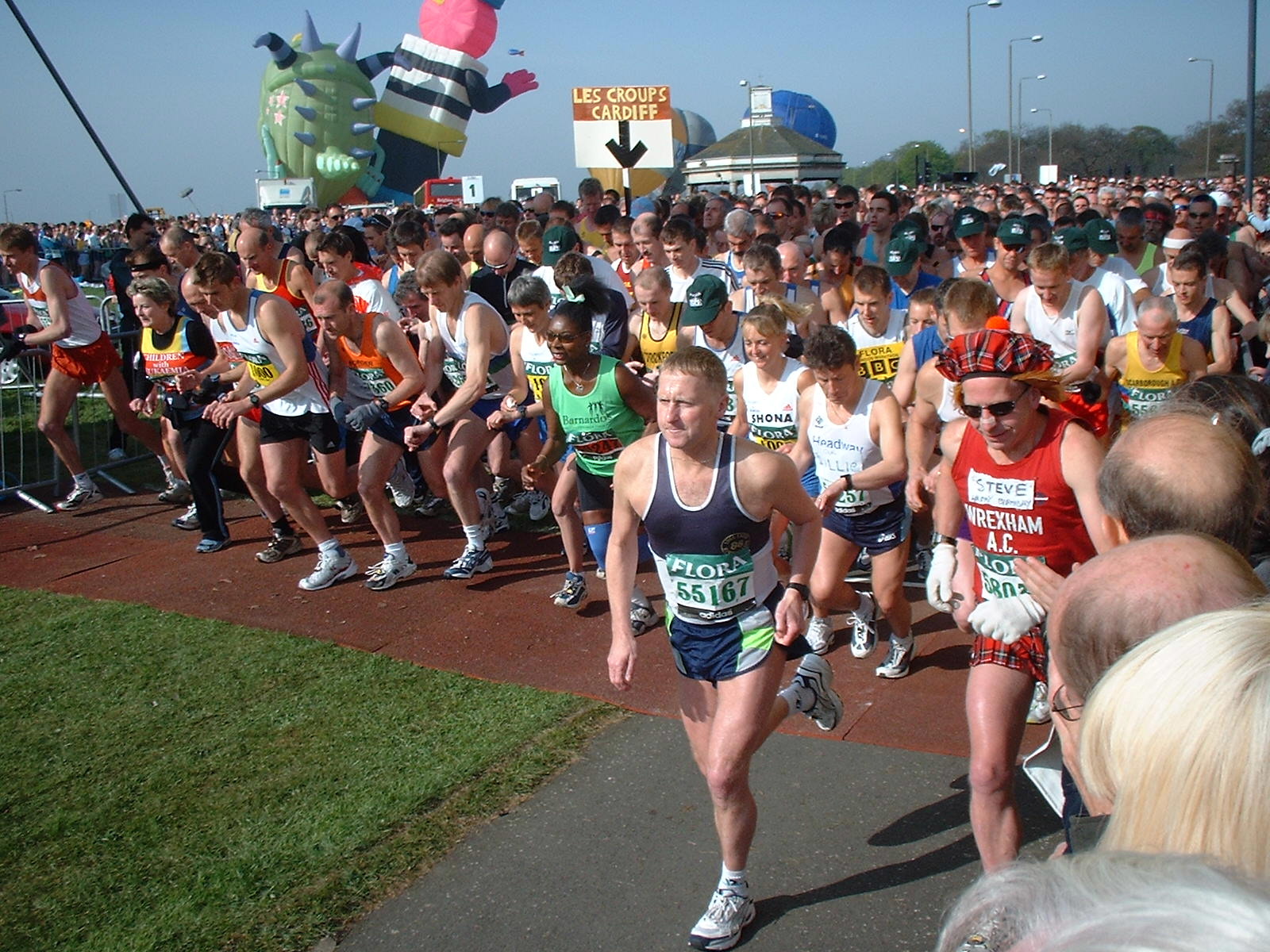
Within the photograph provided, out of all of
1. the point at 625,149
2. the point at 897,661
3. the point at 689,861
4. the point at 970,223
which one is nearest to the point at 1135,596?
the point at 689,861

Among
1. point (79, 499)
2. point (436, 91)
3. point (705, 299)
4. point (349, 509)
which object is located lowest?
point (349, 509)

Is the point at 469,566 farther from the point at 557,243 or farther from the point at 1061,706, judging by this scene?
the point at 1061,706

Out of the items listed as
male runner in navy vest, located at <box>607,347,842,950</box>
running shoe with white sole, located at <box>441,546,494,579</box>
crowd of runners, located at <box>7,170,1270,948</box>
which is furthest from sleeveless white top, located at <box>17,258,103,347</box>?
male runner in navy vest, located at <box>607,347,842,950</box>

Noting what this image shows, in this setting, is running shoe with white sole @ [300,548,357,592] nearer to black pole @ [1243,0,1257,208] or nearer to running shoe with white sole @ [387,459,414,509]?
running shoe with white sole @ [387,459,414,509]

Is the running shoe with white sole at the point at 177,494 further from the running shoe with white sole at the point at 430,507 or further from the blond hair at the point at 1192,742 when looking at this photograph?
the blond hair at the point at 1192,742

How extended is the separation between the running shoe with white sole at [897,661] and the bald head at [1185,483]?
116 inches

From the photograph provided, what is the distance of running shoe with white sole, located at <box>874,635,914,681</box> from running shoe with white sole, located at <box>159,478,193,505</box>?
21.2ft

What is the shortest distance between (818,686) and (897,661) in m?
1.69

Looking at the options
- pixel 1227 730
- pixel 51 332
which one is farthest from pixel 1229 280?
pixel 51 332

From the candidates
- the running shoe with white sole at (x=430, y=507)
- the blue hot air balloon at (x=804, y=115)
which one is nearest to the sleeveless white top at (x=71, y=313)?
the running shoe with white sole at (x=430, y=507)

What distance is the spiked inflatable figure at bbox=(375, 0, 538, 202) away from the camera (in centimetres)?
4903

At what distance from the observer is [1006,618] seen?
302 centimetres

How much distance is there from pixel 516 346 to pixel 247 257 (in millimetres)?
2442

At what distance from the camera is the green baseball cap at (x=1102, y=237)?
7.77m
